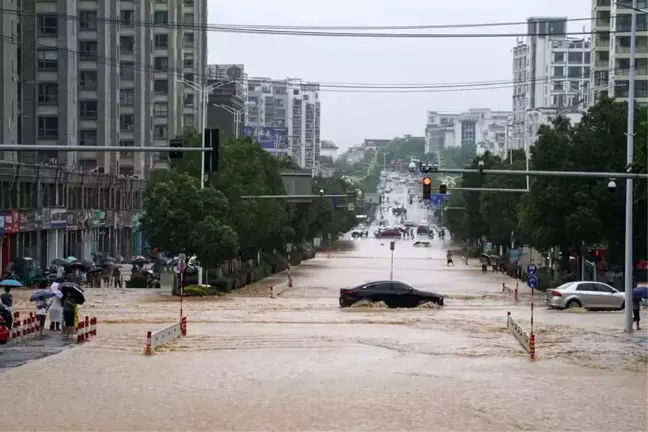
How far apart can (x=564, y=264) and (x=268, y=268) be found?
21.2m

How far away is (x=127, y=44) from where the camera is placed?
113 meters

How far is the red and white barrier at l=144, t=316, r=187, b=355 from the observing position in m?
31.1

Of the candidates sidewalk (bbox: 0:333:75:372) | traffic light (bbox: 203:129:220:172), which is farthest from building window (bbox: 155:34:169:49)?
traffic light (bbox: 203:129:220:172)

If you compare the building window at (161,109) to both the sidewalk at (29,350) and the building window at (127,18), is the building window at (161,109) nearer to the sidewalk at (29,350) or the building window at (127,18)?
the building window at (127,18)

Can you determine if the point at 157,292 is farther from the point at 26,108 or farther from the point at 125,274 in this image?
the point at 26,108

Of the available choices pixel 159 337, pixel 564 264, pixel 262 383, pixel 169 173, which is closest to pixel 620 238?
pixel 564 264

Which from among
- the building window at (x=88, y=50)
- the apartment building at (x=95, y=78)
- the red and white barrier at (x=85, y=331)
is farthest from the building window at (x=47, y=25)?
the red and white barrier at (x=85, y=331)

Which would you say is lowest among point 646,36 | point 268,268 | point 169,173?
point 268,268

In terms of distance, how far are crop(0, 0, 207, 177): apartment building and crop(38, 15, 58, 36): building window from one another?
0.07m

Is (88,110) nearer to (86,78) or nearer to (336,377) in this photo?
(86,78)

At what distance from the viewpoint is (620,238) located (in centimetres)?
6462

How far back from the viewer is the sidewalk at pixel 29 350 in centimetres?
2921

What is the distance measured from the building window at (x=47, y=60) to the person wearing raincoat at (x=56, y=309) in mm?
56240

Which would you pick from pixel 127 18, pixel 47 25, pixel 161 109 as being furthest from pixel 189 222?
pixel 161 109
